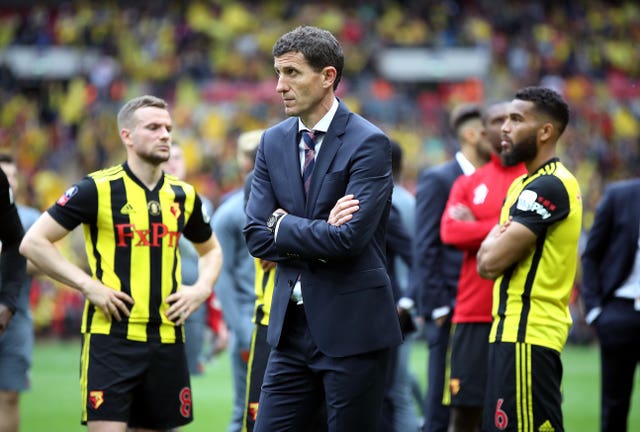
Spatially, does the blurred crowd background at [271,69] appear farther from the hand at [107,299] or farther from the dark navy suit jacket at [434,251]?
the hand at [107,299]

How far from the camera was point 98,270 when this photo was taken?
554 centimetres

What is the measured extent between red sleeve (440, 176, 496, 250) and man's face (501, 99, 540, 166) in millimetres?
987

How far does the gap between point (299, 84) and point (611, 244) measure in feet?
11.3

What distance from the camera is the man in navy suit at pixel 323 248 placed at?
4.27 m

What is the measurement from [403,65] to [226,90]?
482 centimetres

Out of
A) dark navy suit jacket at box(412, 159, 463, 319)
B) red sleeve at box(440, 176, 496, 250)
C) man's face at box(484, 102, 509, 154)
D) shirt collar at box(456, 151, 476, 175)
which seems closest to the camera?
red sleeve at box(440, 176, 496, 250)

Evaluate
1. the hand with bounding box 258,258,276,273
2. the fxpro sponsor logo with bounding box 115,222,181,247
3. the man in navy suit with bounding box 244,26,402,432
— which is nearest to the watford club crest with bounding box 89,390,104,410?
the fxpro sponsor logo with bounding box 115,222,181,247

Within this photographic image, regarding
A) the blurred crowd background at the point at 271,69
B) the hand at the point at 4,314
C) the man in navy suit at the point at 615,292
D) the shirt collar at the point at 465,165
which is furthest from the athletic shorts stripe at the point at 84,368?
the blurred crowd background at the point at 271,69

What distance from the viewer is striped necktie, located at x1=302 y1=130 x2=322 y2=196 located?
176 inches

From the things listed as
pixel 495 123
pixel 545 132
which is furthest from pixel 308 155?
pixel 495 123

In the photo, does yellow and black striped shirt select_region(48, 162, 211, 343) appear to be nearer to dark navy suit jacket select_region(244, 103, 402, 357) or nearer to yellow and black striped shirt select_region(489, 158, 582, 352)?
dark navy suit jacket select_region(244, 103, 402, 357)

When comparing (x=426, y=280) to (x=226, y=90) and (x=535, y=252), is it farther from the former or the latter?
(x=226, y=90)

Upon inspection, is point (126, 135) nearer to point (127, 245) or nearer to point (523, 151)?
point (127, 245)

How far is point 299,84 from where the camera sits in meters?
4.44
